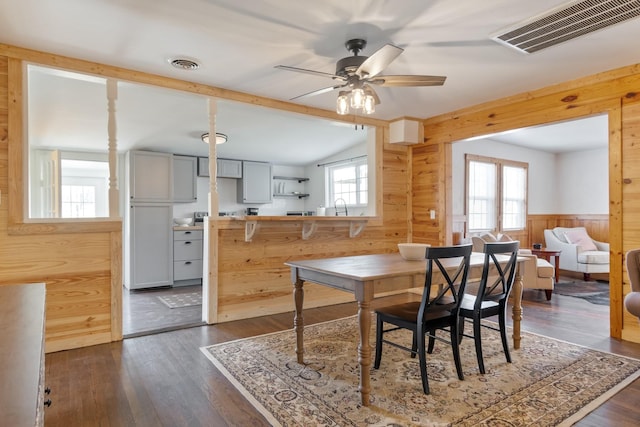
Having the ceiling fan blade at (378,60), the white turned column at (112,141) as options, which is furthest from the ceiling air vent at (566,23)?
the white turned column at (112,141)

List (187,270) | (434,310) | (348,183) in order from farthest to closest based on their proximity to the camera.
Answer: (348,183) < (187,270) < (434,310)

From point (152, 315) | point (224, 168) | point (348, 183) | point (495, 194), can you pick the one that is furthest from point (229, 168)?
point (495, 194)

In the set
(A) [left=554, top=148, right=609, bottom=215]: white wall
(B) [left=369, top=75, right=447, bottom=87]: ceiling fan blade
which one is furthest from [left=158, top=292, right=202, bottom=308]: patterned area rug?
(A) [left=554, top=148, right=609, bottom=215]: white wall

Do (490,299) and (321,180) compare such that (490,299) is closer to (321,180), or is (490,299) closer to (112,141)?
(112,141)

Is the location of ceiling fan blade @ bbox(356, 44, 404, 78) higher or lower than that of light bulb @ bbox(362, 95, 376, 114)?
higher

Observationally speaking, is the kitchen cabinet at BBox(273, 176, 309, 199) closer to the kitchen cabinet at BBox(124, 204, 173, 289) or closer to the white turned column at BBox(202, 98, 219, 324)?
the kitchen cabinet at BBox(124, 204, 173, 289)

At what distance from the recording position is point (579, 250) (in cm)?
608

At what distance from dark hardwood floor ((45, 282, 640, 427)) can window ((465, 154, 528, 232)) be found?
8.93 feet

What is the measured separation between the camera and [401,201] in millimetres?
5098

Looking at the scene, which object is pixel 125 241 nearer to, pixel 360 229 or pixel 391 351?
pixel 360 229

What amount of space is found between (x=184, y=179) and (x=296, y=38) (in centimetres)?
388

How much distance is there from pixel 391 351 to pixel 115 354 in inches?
84.4

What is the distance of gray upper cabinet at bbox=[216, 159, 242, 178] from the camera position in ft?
20.9

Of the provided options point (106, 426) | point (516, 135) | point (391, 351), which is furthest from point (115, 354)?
point (516, 135)
